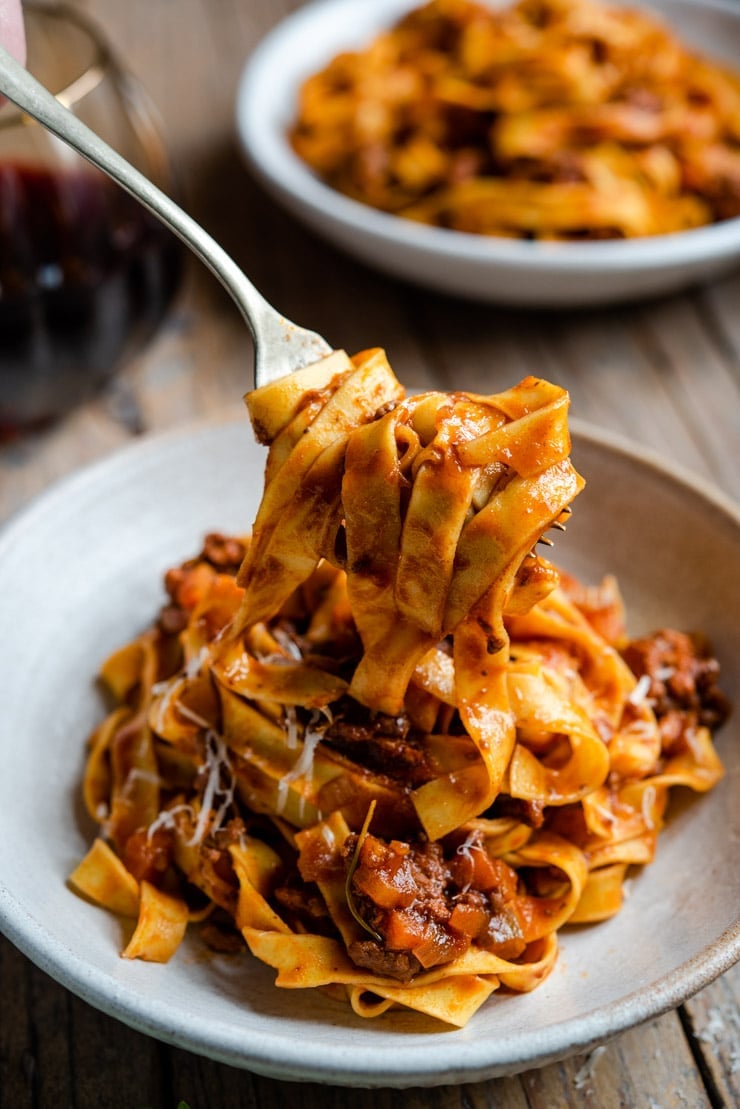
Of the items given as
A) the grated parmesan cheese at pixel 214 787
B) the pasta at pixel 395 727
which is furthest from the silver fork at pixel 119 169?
the grated parmesan cheese at pixel 214 787

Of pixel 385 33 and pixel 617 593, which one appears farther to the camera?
pixel 385 33

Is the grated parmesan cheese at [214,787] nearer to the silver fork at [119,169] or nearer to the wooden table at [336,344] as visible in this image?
the wooden table at [336,344]

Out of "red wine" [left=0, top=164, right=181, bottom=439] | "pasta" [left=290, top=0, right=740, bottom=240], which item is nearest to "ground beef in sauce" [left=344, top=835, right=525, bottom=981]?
"red wine" [left=0, top=164, right=181, bottom=439]

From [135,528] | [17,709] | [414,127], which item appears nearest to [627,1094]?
[17,709]

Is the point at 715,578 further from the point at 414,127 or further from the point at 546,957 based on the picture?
the point at 414,127

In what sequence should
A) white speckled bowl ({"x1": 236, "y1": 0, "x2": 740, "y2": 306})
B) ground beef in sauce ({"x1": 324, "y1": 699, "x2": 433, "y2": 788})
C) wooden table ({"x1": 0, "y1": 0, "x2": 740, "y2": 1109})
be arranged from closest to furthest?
ground beef in sauce ({"x1": 324, "y1": 699, "x2": 433, "y2": 788}) < wooden table ({"x1": 0, "y1": 0, "x2": 740, "y2": 1109}) < white speckled bowl ({"x1": 236, "y1": 0, "x2": 740, "y2": 306})

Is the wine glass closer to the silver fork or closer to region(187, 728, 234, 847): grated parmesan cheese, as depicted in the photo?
the silver fork
